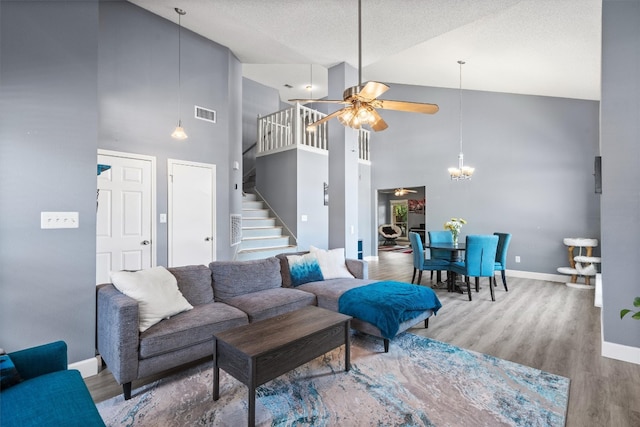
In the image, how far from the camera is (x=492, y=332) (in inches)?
132

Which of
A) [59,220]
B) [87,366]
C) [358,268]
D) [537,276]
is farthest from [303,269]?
[537,276]

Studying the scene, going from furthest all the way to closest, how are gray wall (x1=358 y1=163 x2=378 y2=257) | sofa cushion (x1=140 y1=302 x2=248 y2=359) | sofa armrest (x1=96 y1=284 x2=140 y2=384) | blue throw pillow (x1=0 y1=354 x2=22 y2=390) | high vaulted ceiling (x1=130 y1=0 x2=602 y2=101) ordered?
gray wall (x1=358 y1=163 x2=378 y2=257)
high vaulted ceiling (x1=130 y1=0 x2=602 y2=101)
sofa cushion (x1=140 y1=302 x2=248 y2=359)
sofa armrest (x1=96 y1=284 x2=140 y2=384)
blue throw pillow (x1=0 y1=354 x2=22 y2=390)

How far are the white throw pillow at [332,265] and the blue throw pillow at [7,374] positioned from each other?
277 centimetres

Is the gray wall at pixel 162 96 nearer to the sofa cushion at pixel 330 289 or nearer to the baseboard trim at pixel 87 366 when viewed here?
the baseboard trim at pixel 87 366

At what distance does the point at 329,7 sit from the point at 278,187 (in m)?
4.29

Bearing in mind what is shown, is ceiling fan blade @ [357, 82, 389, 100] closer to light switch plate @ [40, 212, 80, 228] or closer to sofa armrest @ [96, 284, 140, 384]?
sofa armrest @ [96, 284, 140, 384]

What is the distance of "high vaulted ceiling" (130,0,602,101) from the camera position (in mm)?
3324

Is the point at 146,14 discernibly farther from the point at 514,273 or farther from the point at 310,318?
the point at 514,273

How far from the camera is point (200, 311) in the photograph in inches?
103

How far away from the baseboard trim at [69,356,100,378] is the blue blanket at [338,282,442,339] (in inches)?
81.8

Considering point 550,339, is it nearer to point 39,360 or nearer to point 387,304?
point 387,304

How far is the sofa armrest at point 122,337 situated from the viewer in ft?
6.81

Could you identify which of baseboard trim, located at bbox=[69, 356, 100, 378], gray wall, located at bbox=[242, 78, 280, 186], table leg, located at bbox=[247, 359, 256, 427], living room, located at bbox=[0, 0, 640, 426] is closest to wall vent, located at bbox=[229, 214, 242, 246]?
living room, located at bbox=[0, 0, 640, 426]

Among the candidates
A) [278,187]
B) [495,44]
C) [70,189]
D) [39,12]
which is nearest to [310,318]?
[70,189]
